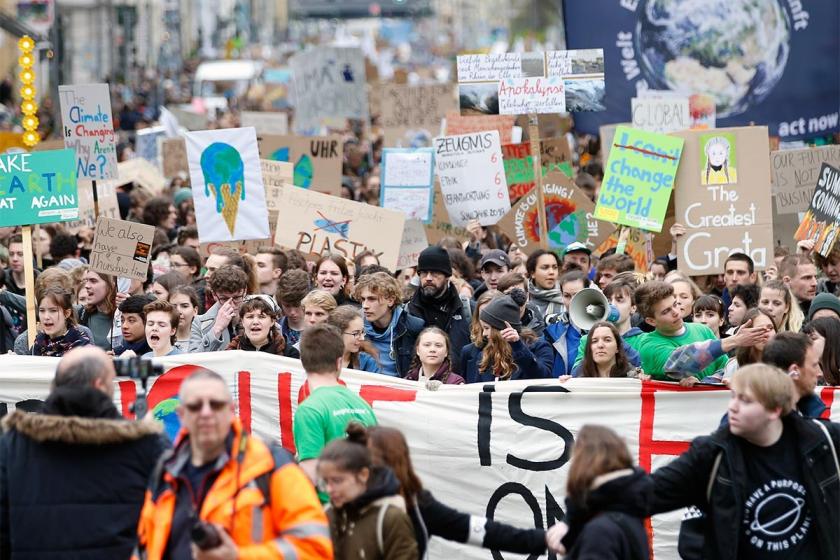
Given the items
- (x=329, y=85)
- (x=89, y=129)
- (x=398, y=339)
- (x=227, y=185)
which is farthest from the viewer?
(x=329, y=85)

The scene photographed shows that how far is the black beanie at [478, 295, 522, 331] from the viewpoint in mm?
8133

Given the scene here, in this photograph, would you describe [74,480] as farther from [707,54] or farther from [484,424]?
[707,54]

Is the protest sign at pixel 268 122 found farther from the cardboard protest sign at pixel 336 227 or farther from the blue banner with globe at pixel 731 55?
the cardboard protest sign at pixel 336 227

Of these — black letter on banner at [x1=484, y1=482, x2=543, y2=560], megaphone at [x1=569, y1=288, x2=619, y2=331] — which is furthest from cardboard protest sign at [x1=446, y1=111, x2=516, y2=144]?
black letter on banner at [x1=484, y1=482, x2=543, y2=560]

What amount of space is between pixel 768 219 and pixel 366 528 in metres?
6.73

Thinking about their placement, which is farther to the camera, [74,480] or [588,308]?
[588,308]

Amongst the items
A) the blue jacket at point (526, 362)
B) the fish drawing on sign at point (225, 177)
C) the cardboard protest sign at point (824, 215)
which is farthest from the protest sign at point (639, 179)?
the blue jacket at point (526, 362)

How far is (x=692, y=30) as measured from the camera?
15.8m

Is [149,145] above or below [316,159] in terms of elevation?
above

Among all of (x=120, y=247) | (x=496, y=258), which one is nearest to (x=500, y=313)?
(x=496, y=258)

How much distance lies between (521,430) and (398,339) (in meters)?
1.80

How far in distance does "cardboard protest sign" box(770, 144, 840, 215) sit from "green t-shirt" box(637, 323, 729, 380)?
5.02 m

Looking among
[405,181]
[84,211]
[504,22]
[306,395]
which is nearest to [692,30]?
[405,181]

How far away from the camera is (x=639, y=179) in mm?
11242
